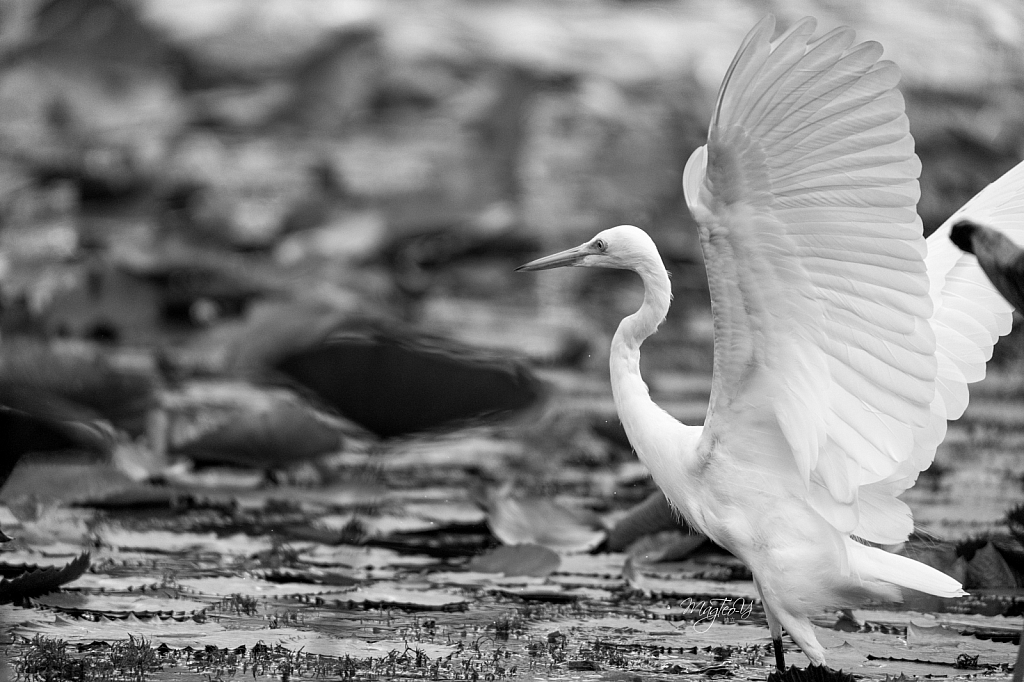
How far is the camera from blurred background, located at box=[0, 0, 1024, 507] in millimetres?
5188

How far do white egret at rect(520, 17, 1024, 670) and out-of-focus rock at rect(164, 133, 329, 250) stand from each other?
496 cm

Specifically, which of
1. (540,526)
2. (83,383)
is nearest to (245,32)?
(83,383)

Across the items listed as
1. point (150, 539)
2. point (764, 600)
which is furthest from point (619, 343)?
point (150, 539)

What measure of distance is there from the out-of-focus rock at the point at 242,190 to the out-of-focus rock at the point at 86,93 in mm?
272

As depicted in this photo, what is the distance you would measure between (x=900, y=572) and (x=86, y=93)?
762 centimetres

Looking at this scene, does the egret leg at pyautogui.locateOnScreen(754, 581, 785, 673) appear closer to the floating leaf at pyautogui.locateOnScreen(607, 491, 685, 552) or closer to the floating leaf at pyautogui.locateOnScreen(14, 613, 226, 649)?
the floating leaf at pyautogui.locateOnScreen(607, 491, 685, 552)

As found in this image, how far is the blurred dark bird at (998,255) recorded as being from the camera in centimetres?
223

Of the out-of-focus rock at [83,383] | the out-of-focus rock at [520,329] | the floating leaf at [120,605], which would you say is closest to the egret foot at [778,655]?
the floating leaf at [120,605]

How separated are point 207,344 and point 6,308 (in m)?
1.19

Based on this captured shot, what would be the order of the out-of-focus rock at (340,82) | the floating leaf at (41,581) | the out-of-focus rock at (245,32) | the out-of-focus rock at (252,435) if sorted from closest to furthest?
1. the floating leaf at (41,581)
2. the out-of-focus rock at (252,435)
3. the out-of-focus rock at (340,82)
4. the out-of-focus rock at (245,32)

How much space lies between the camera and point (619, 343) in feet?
9.86

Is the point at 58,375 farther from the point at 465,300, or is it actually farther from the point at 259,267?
the point at 465,300

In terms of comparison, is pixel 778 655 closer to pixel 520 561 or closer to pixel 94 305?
pixel 520 561

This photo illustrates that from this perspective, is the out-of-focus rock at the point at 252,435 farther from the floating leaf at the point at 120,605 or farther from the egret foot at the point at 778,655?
the egret foot at the point at 778,655
